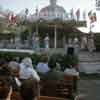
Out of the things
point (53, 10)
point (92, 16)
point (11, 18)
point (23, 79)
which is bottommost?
point (23, 79)

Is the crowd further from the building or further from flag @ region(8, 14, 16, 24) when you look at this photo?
flag @ region(8, 14, 16, 24)

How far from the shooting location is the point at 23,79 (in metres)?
9.45

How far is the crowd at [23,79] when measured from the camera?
4.60 metres

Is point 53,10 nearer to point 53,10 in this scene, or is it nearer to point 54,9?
point 53,10

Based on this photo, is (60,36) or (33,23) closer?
(33,23)

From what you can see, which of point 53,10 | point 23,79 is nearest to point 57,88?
point 23,79

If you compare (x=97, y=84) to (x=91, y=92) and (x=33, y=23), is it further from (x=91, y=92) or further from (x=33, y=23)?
(x=33, y=23)

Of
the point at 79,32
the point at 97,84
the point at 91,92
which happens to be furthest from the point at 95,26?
the point at 91,92

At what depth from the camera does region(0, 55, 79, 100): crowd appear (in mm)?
4602

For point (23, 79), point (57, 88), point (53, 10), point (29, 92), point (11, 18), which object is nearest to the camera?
point (29, 92)

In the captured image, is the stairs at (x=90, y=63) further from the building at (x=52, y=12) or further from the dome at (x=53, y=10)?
the dome at (x=53, y=10)

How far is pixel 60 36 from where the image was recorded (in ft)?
146

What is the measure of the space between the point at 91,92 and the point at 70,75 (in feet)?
10.5

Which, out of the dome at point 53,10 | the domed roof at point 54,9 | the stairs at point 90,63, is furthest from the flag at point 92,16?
the stairs at point 90,63
